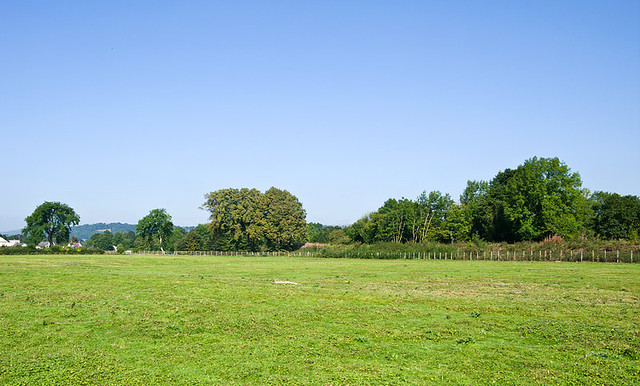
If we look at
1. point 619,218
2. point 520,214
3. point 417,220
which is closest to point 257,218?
point 417,220

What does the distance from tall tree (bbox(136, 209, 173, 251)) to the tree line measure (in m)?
0.30

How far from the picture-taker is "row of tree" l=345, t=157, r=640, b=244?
87.1m

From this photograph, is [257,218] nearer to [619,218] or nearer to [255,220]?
[255,220]

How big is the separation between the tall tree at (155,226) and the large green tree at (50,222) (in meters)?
34.6

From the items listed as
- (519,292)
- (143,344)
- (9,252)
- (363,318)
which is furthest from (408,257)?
(9,252)

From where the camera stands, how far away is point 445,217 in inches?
4963

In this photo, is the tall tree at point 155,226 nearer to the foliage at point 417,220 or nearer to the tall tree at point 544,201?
the foliage at point 417,220

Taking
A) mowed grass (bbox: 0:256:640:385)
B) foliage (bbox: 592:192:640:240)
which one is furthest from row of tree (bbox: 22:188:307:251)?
mowed grass (bbox: 0:256:640:385)

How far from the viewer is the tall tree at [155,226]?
14975cm

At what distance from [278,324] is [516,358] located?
6.87m

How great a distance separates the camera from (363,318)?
15.6 m

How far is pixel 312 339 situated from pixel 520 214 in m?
86.4

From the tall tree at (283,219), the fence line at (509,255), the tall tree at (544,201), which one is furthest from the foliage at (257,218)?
the tall tree at (544,201)

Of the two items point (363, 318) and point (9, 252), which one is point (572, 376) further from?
point (9, 252)
